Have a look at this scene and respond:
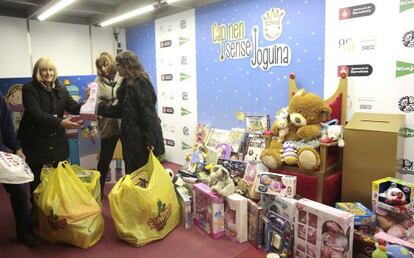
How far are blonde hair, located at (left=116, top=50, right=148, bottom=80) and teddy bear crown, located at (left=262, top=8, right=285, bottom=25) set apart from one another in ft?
4.25

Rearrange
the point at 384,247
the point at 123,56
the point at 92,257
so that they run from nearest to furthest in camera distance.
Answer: the point at 384,247, the point at 92,257, the point at 123,56

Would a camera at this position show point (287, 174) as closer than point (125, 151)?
Yes

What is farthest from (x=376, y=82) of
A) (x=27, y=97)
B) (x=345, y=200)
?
(x=27, y=97)

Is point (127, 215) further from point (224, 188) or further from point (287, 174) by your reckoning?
point (287, 174)

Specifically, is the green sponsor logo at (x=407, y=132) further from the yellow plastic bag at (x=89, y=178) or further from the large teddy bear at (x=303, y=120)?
the yellow plastic bag at (x=89, y=178)

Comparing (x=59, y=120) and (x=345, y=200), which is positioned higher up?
(x=59, y=120)

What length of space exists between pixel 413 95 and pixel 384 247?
3.70 feet

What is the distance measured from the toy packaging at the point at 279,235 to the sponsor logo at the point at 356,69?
4.15 ft

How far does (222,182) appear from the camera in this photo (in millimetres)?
2346

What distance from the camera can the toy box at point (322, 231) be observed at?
68.9 inches

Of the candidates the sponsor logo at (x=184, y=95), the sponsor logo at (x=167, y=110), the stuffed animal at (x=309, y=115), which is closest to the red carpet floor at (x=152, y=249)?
the stuffed animal at (x=309, y=115)

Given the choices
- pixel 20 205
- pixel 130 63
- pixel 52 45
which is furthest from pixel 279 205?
pixel 52 45

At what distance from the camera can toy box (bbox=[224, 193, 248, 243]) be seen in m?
2.21

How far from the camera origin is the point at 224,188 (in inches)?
90.5
